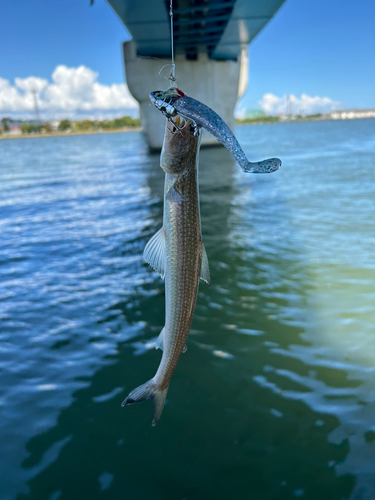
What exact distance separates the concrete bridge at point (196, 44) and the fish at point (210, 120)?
10.6m

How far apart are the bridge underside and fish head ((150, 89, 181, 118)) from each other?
76.1ft

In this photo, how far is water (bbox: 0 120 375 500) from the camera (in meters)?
4.75

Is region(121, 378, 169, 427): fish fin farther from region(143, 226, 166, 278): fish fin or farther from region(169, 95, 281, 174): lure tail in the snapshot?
region(169, 95, 281, 174): lure tail

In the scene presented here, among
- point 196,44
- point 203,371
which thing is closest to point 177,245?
point 203,371

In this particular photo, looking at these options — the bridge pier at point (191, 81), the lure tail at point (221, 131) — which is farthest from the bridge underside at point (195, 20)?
the lure tail at point (221, 131)

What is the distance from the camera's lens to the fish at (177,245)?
10.3ft

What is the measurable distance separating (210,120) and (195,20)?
26222mm

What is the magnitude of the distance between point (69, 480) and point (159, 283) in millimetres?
5902

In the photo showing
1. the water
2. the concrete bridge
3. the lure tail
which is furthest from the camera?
the concrete bridge

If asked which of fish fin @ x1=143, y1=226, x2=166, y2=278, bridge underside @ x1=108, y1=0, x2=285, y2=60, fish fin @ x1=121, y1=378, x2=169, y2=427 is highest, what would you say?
bridge underside @ x1=108, y1=0, x2=285, y2=60

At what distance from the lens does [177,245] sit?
11.1 feet

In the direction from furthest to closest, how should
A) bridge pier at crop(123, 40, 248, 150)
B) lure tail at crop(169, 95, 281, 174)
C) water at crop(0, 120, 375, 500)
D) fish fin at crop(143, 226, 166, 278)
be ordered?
bridge pier at crop(123, 40, 248, 150) < water at crop(0, 120, 375, 500) < fish fin at crop(143, 226, 166, 278) < lure tail at crop(169, 95, 281, 174)

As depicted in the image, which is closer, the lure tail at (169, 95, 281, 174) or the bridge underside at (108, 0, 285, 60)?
the lure tail at (169, 95, 281, 174)

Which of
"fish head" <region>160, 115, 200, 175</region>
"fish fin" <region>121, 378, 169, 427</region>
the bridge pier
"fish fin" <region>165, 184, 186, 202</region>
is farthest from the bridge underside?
"fish fin" <region>121, 378, 169, 427</region>
